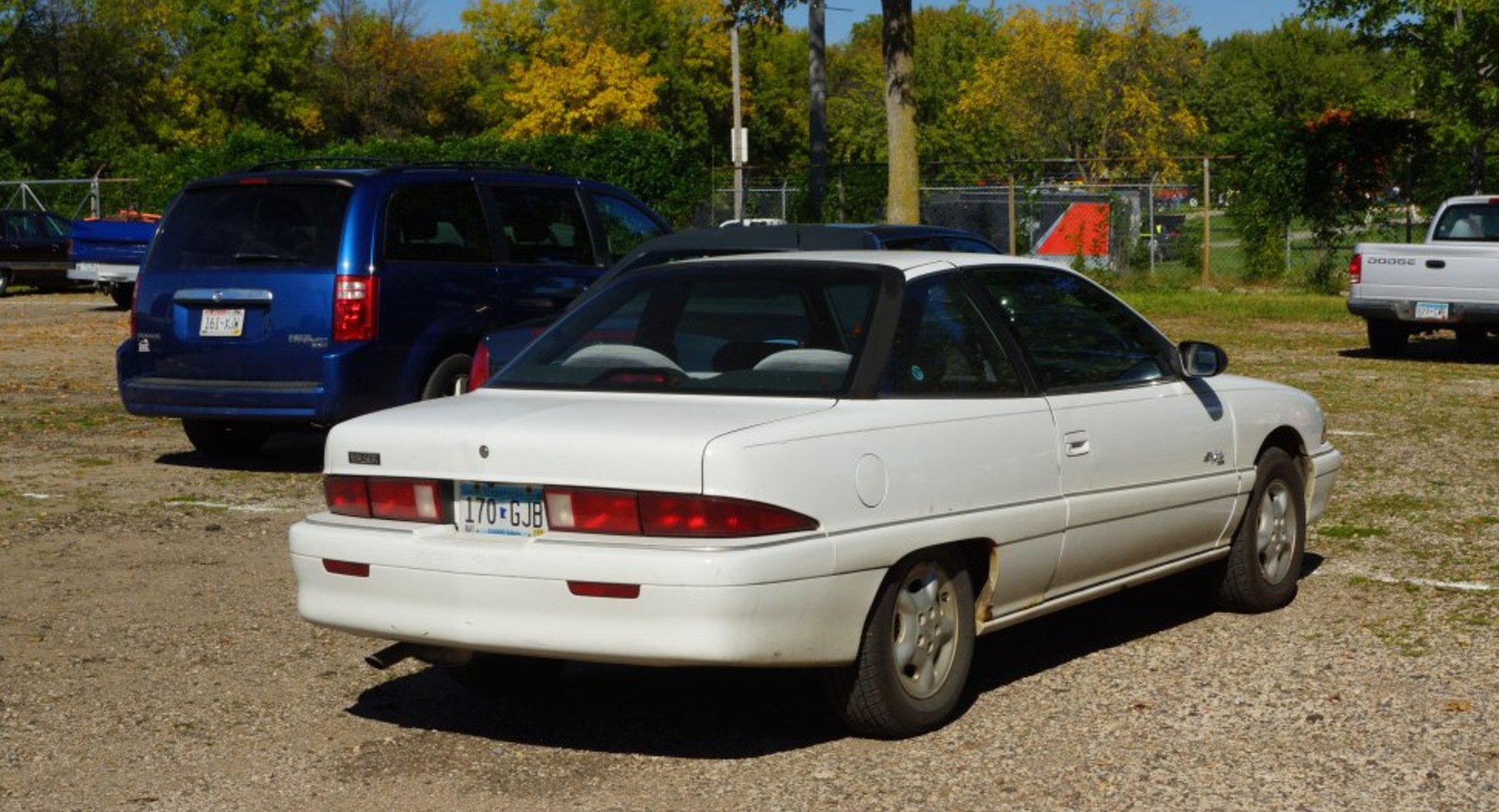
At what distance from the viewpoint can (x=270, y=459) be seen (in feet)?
42.9

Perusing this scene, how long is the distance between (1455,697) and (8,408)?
12589 millimetres

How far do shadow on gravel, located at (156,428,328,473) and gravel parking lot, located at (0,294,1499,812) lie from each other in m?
2.46

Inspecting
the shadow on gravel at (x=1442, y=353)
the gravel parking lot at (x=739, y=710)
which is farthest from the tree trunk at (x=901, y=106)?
A: the gravel parking lot at (x=739, y=710)

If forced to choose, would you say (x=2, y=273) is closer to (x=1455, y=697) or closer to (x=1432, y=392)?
(x=1432, y=392)

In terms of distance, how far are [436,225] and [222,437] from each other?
6.77 ft

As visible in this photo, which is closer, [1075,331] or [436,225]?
[1075,331]

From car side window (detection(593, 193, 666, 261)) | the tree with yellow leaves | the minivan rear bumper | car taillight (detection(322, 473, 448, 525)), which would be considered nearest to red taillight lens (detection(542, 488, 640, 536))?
car taillight (detection(322, 473, 448, 525))

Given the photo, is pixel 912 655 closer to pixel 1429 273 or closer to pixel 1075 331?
pixel 1075 331

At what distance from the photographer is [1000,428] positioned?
6.34 m

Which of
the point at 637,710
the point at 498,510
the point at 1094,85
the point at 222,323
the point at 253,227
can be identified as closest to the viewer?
the point at 498,510

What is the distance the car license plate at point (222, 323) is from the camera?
466 inches

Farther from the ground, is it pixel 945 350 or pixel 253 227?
pixel 253 227

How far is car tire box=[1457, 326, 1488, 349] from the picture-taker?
68.9 feet

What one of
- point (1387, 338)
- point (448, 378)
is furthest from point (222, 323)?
point (1387, 338)
